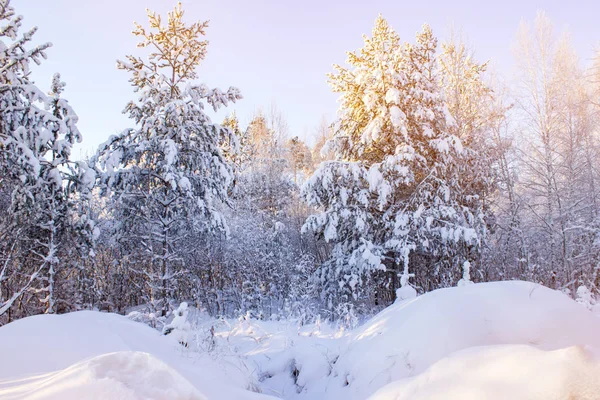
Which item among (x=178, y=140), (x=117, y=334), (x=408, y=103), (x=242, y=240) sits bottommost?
(x=117, y=334)

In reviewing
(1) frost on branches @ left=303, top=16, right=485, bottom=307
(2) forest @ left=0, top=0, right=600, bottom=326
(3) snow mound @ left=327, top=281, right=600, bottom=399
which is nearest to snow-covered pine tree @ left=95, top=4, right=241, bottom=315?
(2) forest @ left=0, top=0, right=600, bottom=326

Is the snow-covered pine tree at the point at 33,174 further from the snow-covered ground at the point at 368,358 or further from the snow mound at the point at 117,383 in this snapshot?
the snow mound at the point at 117,383

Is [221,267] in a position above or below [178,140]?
below

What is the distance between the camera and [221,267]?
14.3 m

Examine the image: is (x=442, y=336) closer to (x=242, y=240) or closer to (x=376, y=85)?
(x=376, y=85)

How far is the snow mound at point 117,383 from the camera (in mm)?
1859

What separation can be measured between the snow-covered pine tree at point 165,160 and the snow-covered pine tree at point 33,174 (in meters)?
1.20

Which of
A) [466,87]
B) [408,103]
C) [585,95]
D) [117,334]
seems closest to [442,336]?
[117,334]

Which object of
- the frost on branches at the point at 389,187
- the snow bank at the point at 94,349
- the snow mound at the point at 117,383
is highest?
the frost on branches at the point at 389,187

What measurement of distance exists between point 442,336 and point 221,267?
11935 mm

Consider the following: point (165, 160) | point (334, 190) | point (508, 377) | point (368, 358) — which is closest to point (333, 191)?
point (334, 190)

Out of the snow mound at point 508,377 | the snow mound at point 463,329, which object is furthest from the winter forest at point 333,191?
the snow mound at point 508,377

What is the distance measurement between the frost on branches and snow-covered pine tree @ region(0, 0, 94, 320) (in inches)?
247

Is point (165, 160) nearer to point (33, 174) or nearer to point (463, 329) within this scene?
point (33, 174)
